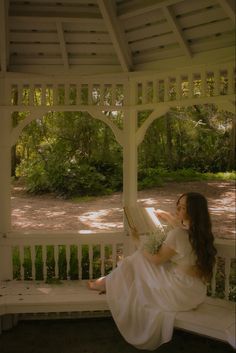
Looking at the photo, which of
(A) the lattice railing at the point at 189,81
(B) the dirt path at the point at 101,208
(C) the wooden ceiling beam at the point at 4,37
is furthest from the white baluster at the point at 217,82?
(B) the dirt path at the point at 101,208

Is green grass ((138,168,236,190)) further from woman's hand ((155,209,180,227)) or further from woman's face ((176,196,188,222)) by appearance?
woman's face ((176,196,188,222))

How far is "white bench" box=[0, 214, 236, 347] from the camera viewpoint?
308cm

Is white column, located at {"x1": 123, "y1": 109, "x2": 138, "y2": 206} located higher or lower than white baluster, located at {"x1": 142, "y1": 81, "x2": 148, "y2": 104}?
lower

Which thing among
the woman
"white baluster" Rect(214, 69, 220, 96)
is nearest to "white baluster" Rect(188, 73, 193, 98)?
"white baluster" Rect(214, 69, 220, 96)

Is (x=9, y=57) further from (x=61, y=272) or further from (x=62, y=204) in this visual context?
(x=62, y=204)

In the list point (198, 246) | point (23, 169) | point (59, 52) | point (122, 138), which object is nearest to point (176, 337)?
point (198, 246)

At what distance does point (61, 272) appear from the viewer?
4.82 m

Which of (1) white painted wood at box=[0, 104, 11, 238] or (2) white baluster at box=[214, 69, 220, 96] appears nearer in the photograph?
(2) white baluster at box=[214, 69, 220, 96]

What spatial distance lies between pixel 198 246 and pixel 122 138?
4.99 ft

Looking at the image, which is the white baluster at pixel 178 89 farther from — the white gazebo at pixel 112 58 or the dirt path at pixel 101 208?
the dirt path at pixel 101 208

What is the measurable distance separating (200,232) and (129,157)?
133cm

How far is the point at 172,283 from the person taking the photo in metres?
3.27

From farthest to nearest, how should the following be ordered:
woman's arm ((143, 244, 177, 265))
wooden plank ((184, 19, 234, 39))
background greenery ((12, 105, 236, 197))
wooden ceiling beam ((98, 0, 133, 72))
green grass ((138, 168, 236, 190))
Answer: green grass ((138, 168, 236, 190))
background greenery ((12, 105, 236, 197))
wooden ceiling beam ((98, 0, 133, 72))
wooden plank ((184, 19, 234, 39))
woman's arm ((143, 244, 177, 265))

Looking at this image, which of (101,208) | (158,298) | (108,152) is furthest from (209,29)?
(108,152)
